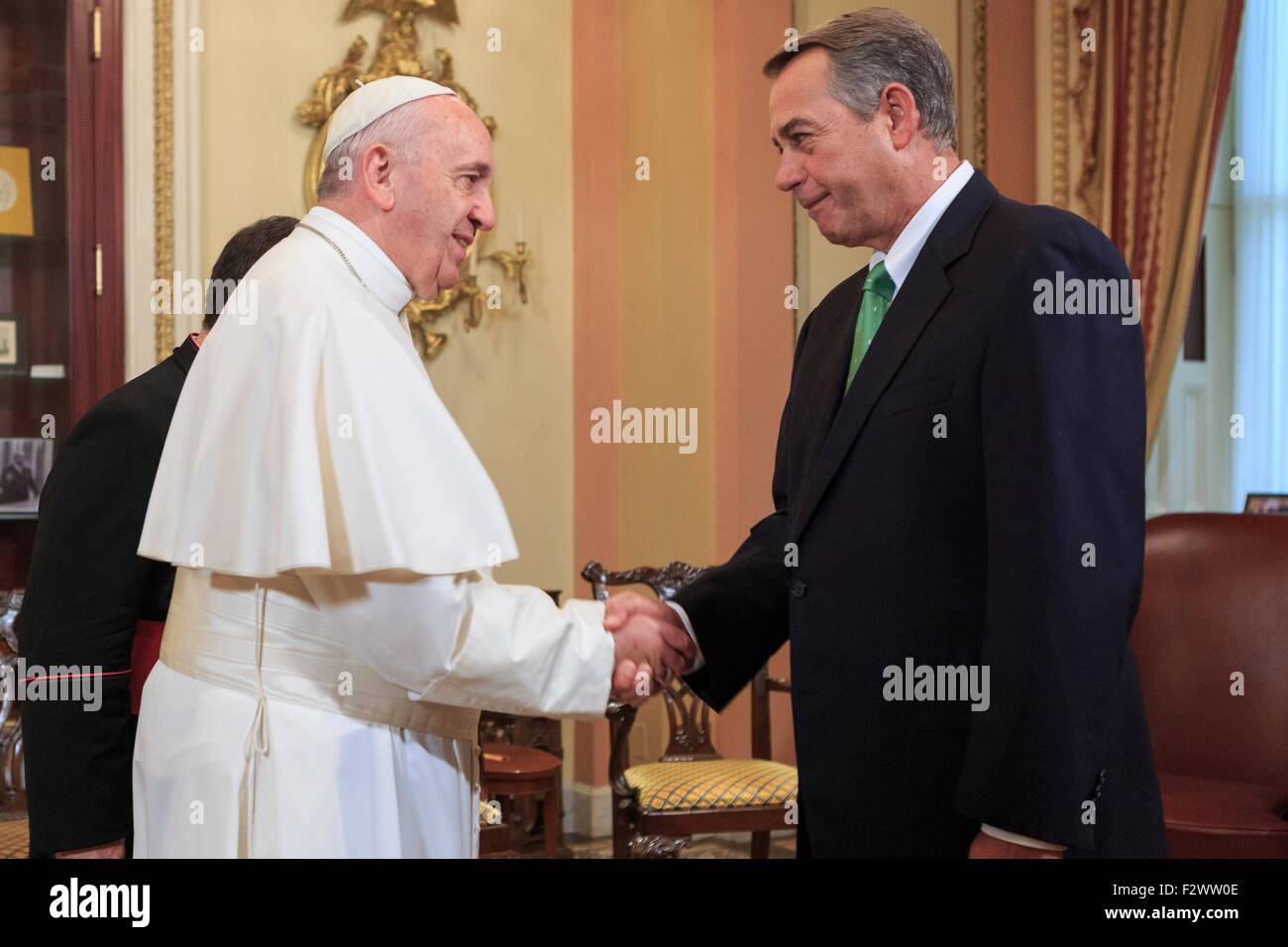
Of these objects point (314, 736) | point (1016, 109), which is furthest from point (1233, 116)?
point (314, 736)

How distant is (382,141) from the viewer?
7.13 feet

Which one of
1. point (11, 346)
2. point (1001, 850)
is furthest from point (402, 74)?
point (1001, 850)

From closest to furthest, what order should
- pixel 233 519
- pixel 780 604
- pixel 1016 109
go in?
pixel 233 519 → pixel 780 604 → pixel 1016 109

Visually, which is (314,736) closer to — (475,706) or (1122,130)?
(475,706)

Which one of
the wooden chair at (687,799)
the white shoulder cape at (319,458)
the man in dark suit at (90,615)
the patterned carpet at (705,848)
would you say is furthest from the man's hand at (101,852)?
the patterned carpet at (705,848)

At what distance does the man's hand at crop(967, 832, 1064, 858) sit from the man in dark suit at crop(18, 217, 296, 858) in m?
1.56

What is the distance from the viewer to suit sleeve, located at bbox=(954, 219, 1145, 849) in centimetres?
173

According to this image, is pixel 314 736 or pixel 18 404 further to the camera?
pixel 18 404

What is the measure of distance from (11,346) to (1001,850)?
4.25m

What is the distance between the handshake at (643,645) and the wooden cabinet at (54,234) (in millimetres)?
3182

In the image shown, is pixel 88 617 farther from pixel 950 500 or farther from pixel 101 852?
pixel 950 500

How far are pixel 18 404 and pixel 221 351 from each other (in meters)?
3.26

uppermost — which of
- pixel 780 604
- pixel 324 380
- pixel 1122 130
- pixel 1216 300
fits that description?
pixel 1122 130

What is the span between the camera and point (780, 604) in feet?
8.57
